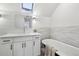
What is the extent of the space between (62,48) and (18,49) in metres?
0.44

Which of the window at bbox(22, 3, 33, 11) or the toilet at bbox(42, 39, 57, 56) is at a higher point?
the window at bbox(22, 3, 33, 11)

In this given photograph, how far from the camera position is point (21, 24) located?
0.86 m

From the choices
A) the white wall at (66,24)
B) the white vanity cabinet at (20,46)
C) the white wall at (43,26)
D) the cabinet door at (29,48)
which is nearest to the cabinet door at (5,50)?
the white vanity cabinet at (20,46)

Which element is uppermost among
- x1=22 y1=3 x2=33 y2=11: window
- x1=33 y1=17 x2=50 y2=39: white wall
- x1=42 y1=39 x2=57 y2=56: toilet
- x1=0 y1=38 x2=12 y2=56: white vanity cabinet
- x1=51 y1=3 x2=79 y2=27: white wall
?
x1=22 y1=3 x2=33 y2=11: window

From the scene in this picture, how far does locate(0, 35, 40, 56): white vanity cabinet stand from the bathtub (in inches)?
4.1

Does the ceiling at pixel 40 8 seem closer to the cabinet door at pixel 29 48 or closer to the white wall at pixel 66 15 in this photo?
the white wall at pixel 66 15

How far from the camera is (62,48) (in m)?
0.90

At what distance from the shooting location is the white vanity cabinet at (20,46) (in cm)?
78

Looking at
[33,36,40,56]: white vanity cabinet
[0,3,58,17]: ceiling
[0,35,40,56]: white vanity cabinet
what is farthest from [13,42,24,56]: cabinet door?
[0,3,58,17]: ceiling

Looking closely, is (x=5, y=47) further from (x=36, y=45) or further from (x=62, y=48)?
(x=62, y=48)

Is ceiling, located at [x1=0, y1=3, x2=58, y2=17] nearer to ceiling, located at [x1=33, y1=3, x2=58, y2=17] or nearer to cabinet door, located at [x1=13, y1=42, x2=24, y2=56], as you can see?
ceiling, located at [x1=33, y1=3, x2=58, y2=17]

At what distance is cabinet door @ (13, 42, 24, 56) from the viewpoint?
0.81 m

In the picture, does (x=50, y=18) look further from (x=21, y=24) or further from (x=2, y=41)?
(x=2, y=41)

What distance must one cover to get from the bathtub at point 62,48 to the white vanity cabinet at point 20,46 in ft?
0.34
